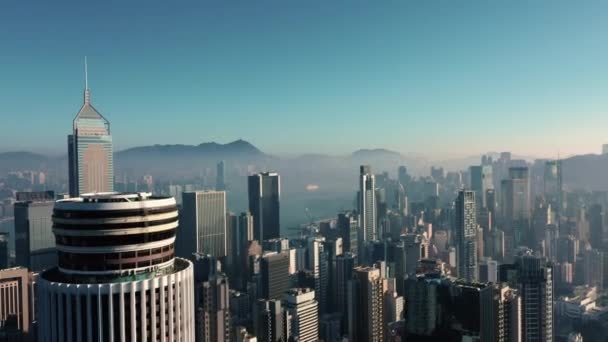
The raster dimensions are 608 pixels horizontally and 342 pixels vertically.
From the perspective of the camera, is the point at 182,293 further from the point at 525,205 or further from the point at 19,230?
the point at 525,205

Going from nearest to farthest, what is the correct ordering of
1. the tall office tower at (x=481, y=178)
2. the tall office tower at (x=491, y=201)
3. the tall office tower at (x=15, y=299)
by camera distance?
the tall office tower at (x=15, y=299)
the tall office tower at (x=491, y=201)
the tall office tower at (x=481, y=178)

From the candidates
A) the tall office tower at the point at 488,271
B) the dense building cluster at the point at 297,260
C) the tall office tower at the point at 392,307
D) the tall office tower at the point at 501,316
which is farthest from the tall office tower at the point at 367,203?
the tall office tower at the point at 501,316

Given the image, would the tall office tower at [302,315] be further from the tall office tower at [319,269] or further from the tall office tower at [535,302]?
the tall office tower at [535,302]

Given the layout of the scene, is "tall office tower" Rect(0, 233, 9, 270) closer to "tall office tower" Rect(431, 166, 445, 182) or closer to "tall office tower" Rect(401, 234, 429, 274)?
"tall office tower" Rect(401, 234, 429, 274)

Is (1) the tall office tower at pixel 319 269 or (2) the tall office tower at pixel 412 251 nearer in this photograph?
(1) the tall office tower at pixel 319 269

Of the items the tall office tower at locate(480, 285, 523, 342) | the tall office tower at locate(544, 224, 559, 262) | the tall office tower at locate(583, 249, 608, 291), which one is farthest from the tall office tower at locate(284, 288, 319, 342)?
the tall office tower at locate(544, 224, 559, 262)

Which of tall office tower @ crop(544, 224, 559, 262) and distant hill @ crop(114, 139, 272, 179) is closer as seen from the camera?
tall office tower @ crop(544, 224, 559, 262)

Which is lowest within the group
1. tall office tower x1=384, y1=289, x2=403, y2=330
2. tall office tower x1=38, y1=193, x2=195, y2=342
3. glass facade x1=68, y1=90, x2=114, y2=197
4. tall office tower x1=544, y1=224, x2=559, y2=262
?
tall office tower x1=384, y1=289, x2=403, y2=330

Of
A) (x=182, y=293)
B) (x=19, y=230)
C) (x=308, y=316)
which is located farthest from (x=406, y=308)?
(x=19, y=230)
